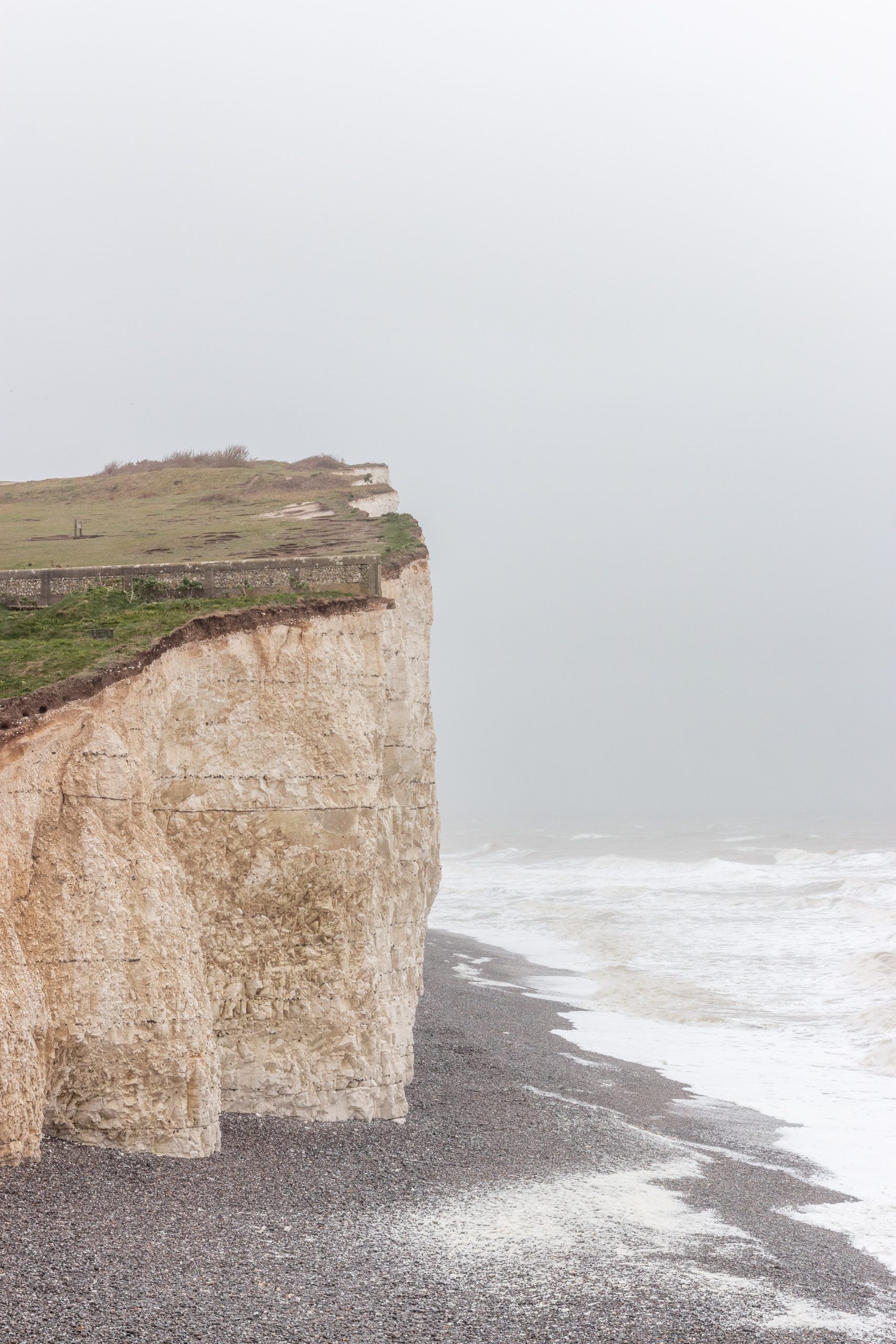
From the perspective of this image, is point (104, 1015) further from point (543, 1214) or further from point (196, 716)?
point (543, 1214)

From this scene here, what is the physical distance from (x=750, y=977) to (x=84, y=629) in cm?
2386

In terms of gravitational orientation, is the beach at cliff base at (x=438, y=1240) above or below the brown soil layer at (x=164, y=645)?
below

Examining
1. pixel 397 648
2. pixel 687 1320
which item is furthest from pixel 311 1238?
pixel 397 648

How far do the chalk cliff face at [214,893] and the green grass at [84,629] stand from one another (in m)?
0.53

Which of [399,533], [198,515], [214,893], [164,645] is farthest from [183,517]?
[214,893]

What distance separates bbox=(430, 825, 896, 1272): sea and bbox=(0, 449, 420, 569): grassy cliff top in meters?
12.0

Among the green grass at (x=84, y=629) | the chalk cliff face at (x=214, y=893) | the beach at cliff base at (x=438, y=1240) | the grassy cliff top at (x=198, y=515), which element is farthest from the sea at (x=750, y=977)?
the grassy cliff top at (x=198, y=515)

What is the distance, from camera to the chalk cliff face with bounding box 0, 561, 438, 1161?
1022 centimetres

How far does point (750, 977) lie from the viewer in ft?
99.0

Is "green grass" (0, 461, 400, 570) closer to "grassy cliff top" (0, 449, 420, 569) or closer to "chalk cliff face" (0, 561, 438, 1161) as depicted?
"grassy cliff top" (0, 449, 420, 569)

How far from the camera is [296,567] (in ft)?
49.9

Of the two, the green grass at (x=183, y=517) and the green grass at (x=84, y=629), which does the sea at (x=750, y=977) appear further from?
the green grass at (x=183, y=517)

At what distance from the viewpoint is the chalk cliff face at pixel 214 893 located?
1022cm

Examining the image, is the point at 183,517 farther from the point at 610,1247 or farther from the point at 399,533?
the point at 610,1247
